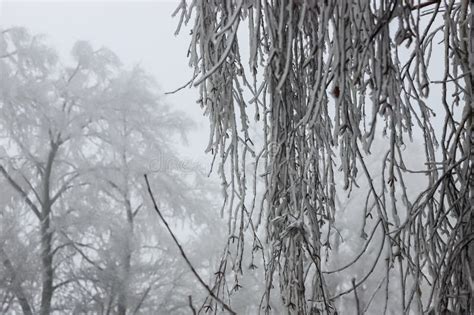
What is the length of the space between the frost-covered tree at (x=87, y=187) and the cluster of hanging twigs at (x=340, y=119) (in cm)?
578

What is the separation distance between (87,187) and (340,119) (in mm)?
6814

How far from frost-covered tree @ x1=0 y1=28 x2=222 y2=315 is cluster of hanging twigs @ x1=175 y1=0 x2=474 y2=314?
19.0 ft

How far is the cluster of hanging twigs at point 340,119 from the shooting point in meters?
0.84

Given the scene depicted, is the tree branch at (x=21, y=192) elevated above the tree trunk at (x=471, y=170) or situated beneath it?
elevated above

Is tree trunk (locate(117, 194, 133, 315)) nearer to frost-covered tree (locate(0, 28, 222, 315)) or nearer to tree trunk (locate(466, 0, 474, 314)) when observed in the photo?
frost-covered tree (locate(0, 28, 222, 315))

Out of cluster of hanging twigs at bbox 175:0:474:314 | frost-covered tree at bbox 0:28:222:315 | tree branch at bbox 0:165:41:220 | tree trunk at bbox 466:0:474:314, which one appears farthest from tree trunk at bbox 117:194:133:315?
tree trunk at bbox 466:0:474:314

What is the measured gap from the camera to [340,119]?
95 centimetres

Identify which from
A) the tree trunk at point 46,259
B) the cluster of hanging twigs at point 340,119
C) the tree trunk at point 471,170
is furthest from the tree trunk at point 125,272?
the tree trunk at point 471,170

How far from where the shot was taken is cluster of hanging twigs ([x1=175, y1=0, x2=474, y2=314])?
840 millimetres

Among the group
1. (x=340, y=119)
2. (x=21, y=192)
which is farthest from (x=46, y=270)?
(x=340, y=119)

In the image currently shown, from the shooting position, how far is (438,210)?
949 mm

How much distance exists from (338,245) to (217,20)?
7164 mm

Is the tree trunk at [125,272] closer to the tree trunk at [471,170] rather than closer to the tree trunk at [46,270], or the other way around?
the tree trunk at [46,270]

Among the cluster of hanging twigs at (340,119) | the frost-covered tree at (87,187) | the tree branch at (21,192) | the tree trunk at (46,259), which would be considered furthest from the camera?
the tree branch at (21,192)
